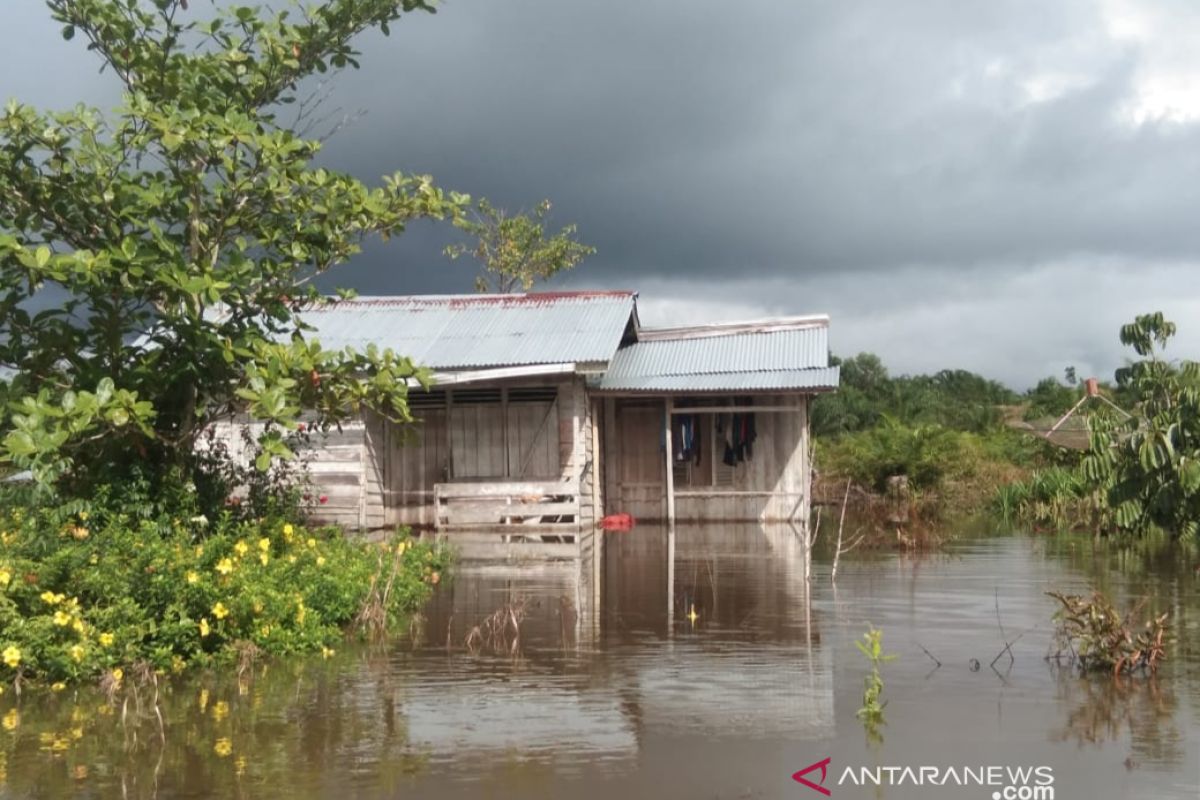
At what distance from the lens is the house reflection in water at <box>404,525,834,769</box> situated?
220 inches

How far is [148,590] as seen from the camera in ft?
22.9

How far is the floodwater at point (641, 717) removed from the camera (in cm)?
484

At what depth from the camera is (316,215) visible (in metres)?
8.98

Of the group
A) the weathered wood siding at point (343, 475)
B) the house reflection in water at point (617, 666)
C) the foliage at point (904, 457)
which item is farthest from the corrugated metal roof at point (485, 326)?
the foliage at point (904, 457)

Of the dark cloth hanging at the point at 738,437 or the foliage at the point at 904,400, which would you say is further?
the foliage at the point at 904,400

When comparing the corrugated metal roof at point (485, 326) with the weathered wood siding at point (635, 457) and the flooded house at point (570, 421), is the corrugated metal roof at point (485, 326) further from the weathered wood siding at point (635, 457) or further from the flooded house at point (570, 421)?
the weathered wood siding at point (635, 457)

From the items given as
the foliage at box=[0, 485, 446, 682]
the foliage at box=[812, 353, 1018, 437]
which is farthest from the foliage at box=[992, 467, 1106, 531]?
the foliage at box=[0, 485, 446, 682]

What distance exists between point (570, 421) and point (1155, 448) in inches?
353

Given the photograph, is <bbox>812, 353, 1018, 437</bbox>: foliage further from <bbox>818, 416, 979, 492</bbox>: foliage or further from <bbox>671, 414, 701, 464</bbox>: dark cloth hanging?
<bbox>671, 414, 701, 464</bbox>: dark cloth hanging

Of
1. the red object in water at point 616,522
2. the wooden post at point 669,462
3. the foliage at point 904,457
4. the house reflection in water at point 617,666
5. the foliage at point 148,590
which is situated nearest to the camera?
the house reflection in water at point 617,666

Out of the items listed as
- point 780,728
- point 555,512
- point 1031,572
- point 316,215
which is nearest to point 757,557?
point 1031,572

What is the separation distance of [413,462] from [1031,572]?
10.5 metres

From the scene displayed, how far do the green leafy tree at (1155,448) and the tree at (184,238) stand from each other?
→ 785 cm

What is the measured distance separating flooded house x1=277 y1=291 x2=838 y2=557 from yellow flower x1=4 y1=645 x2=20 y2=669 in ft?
33.5
